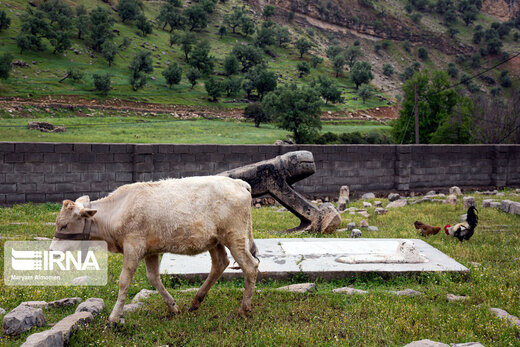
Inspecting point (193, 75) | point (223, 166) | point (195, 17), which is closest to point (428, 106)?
point (193, 75)

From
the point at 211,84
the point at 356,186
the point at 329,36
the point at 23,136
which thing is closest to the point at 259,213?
the point at 356,186

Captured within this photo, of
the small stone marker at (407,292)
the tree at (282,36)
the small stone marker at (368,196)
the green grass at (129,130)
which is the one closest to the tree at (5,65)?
the green grass at (129,130)

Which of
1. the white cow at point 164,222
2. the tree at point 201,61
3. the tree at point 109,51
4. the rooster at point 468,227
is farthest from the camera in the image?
the tree at point 201,61

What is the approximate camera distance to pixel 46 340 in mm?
4043

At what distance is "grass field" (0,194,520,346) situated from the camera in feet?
15.8

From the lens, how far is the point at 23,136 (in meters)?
29.0

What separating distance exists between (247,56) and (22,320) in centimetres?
6936

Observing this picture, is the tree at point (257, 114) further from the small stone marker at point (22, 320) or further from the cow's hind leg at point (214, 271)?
the small stone marker at point (22, 320)

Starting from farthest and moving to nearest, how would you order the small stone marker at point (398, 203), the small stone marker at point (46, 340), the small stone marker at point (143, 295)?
the small stone marker at point (398, 203) → the small stone marker at point (143, 295) → the small stone marker at point (46, 340)

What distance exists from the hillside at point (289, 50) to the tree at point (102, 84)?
0.63 metres

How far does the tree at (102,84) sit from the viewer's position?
47438 millimetres

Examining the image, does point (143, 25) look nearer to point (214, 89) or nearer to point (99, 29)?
point (99, 29)

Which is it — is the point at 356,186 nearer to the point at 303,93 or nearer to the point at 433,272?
the point at 433,272

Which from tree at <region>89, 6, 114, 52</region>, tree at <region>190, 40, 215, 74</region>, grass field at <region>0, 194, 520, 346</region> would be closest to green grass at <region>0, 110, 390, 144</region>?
tree at <region>190, 40, 215, 74</region>
